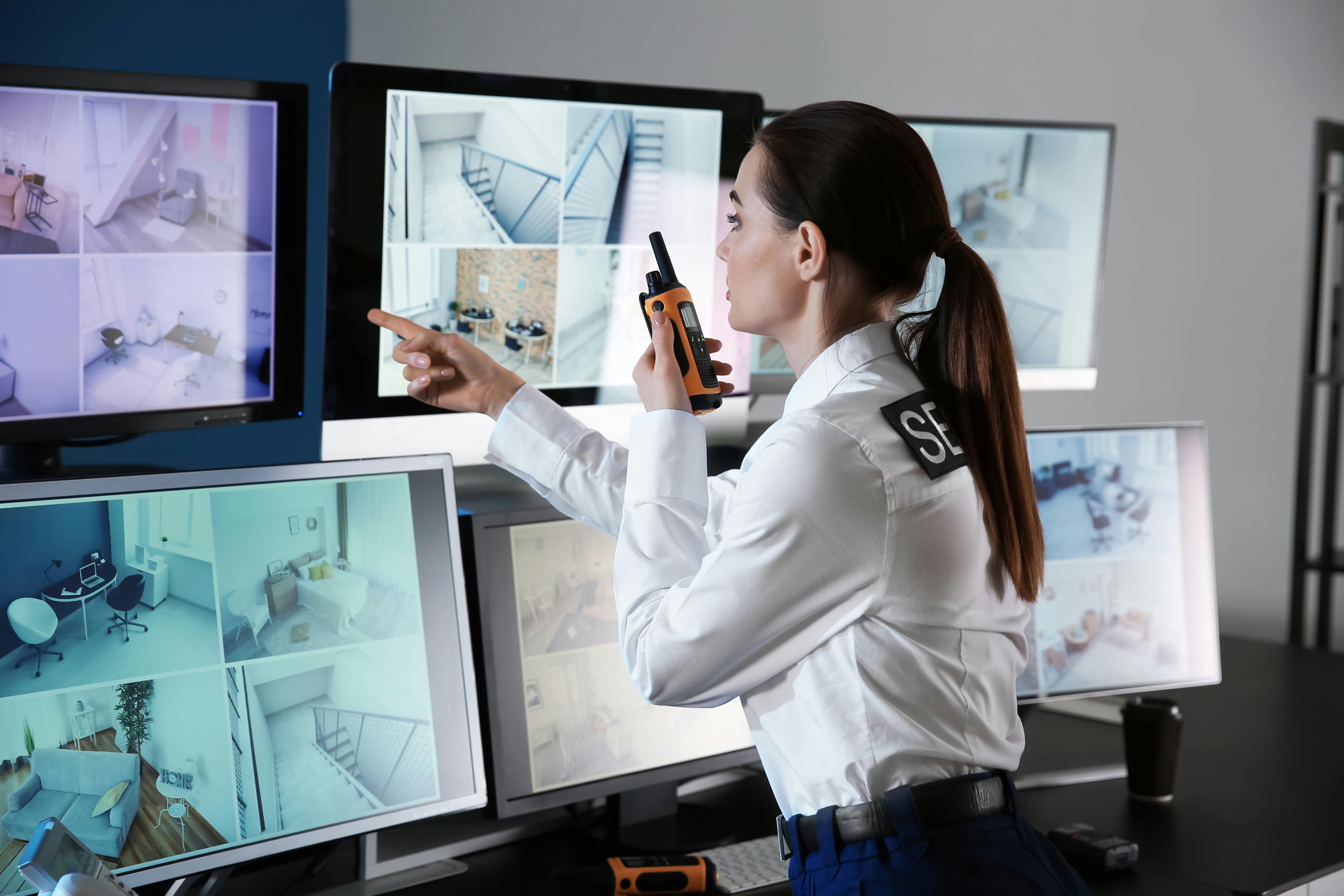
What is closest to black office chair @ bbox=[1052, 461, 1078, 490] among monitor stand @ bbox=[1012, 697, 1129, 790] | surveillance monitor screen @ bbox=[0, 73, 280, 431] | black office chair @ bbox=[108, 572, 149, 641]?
monitor stand @ bbox=[1012, 697, 1129, 790]

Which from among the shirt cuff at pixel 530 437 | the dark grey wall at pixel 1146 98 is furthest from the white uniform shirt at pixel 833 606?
the dark grey wall at pixel 1146 98

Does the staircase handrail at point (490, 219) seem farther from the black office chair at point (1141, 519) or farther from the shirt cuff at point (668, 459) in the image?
the black office chair at point (1141, 519)

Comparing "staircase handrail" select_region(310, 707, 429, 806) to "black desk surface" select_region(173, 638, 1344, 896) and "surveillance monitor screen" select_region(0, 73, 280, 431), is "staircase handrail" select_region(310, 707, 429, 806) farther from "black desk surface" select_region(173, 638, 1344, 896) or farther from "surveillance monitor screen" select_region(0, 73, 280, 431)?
"surveillance monitor screen" select_region(0, 73, 280, 431)

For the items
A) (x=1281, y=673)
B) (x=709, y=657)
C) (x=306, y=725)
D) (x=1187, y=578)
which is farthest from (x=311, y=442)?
(x=1281, y=673)

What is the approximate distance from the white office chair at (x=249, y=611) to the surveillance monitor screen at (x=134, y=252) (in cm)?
20

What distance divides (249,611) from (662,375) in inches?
16.2

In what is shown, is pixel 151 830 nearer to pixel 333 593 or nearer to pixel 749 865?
pixel 333 593

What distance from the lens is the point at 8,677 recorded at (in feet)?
2.86

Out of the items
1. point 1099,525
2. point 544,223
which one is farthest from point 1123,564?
point 544,223

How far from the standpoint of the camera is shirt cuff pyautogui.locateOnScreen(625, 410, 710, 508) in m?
0.90

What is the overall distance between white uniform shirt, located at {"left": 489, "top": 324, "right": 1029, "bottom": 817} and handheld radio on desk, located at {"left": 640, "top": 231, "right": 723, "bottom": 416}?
109 mm

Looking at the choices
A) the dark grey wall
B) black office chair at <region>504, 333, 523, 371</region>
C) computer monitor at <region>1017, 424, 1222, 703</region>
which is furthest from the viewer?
the dark grey wall

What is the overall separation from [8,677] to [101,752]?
92 millimetres

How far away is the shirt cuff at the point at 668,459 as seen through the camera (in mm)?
904
